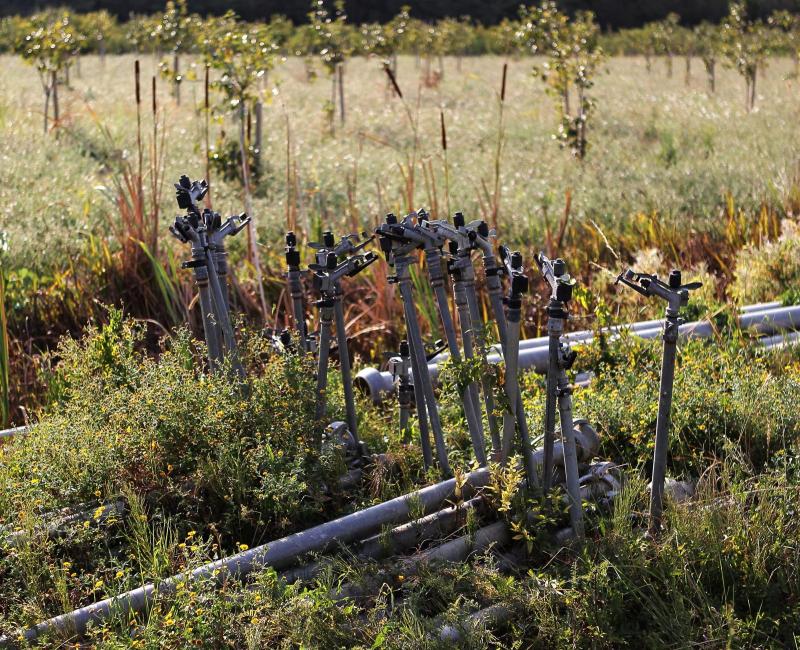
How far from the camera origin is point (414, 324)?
296 cm

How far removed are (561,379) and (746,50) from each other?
61.1 ft

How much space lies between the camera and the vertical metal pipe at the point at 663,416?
268 cm

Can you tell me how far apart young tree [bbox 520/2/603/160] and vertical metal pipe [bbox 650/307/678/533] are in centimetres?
927

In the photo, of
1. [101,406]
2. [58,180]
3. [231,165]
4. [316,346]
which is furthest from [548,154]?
[101,406]

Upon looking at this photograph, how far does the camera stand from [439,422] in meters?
3.07

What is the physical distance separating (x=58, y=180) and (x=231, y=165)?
2105 mm

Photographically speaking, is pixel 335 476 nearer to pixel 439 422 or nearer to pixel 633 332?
pixel 439 422

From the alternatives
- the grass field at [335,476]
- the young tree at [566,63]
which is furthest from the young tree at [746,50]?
the grass field at [335,476]

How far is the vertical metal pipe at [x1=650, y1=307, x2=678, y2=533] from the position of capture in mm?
2678

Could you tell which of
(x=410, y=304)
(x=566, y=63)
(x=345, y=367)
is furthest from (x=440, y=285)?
(x=566, y=63)

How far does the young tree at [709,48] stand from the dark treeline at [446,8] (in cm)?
1437

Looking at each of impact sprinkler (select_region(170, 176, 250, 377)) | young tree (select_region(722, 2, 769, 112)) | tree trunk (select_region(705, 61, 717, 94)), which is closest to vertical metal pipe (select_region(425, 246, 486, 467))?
impact sprinkler (select_region(170, 176, 250, 377))

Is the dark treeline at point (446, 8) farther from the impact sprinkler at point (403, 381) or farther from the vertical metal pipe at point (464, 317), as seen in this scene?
the vertical metal pipe at point (464, 317)

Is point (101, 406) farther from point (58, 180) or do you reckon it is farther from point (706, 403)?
point (58, 180)
